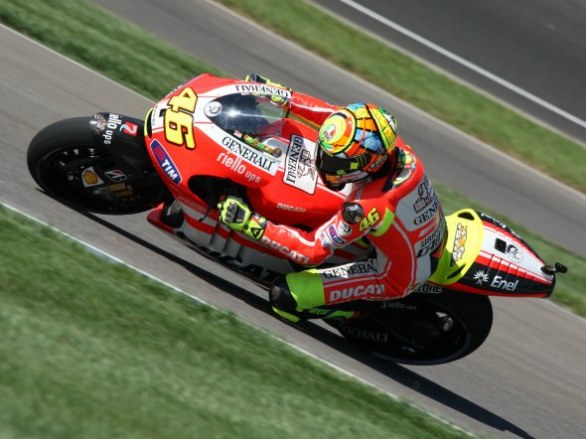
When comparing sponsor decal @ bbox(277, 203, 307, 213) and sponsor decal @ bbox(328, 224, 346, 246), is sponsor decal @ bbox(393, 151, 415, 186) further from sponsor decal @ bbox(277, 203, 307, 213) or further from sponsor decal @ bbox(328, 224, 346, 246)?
sponsor decal @ bbox(277, 203, 307, 213)

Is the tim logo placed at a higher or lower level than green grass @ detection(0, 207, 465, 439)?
higher

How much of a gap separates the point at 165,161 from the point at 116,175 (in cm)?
50

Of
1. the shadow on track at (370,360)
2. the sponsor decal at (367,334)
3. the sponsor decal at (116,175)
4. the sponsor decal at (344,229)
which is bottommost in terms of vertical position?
the shadow on track at (370,360)

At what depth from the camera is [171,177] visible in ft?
21.4

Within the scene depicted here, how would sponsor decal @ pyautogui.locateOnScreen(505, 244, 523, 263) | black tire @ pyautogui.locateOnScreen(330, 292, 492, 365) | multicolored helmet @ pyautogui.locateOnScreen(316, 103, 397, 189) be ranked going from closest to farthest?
multicolored helmet @ pyautogui.locateOnScreen(316, 103, 397, 189), sponsor decal @ pyautogui.locateOnScreen(505, 244, 523, 263), black tire @ pyautogui.locateOnScreen(330, 292, 492, 365)

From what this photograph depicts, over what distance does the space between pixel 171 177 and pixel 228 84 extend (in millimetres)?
728

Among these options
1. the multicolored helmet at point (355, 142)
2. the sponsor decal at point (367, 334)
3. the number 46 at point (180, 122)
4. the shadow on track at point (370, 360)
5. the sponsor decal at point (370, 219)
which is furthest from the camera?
the sponsor decal at point (367, 334)

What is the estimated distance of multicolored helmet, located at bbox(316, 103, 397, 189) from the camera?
6.21 metres

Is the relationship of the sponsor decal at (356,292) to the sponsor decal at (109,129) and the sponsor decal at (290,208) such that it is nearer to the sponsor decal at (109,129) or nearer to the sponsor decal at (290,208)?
the sponsor decal at (290,208)

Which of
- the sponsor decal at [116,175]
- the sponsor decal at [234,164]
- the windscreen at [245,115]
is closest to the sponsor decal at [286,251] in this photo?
the sponsor decal at [234,164]

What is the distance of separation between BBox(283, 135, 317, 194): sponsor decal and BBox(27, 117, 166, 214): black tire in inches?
36.3

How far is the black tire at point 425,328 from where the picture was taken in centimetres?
704

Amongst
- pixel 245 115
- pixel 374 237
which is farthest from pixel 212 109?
pixel 374 237

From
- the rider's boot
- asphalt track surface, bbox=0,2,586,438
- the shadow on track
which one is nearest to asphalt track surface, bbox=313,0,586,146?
asphalt track surface, bbox=0,2,586,438
